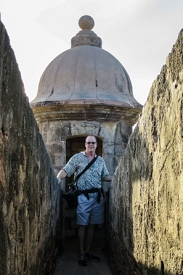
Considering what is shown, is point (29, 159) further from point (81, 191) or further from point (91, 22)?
point (91, 22)

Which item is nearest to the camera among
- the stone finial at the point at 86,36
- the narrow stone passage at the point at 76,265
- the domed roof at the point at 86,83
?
the narrow stone passage at the point at 76,265

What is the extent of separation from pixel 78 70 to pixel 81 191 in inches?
125

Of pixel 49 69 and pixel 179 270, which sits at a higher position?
pixel 49 69

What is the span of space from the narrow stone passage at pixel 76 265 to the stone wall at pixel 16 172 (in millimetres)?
1892

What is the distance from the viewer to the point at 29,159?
2.31 metres

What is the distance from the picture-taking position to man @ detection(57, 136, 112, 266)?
507cm

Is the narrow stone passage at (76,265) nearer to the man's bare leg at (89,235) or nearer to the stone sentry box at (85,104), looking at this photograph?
the man's bare leg at (89,235)

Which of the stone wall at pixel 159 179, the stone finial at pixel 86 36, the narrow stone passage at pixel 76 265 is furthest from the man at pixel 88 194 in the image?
the stone finial at pixel 86 36

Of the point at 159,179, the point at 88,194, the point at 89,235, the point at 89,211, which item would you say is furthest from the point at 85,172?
the point at 159,179

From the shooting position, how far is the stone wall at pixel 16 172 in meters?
1.62

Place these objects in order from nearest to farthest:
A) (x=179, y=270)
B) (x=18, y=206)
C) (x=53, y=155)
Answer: (x=179, y=270) → (x=18, y=206) → (x=53, y=155)

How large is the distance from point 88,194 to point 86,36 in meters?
4.22

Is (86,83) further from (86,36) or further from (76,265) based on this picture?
(76,265)

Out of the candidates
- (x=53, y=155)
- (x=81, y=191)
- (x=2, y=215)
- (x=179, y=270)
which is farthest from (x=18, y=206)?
(x=53, y=155)
